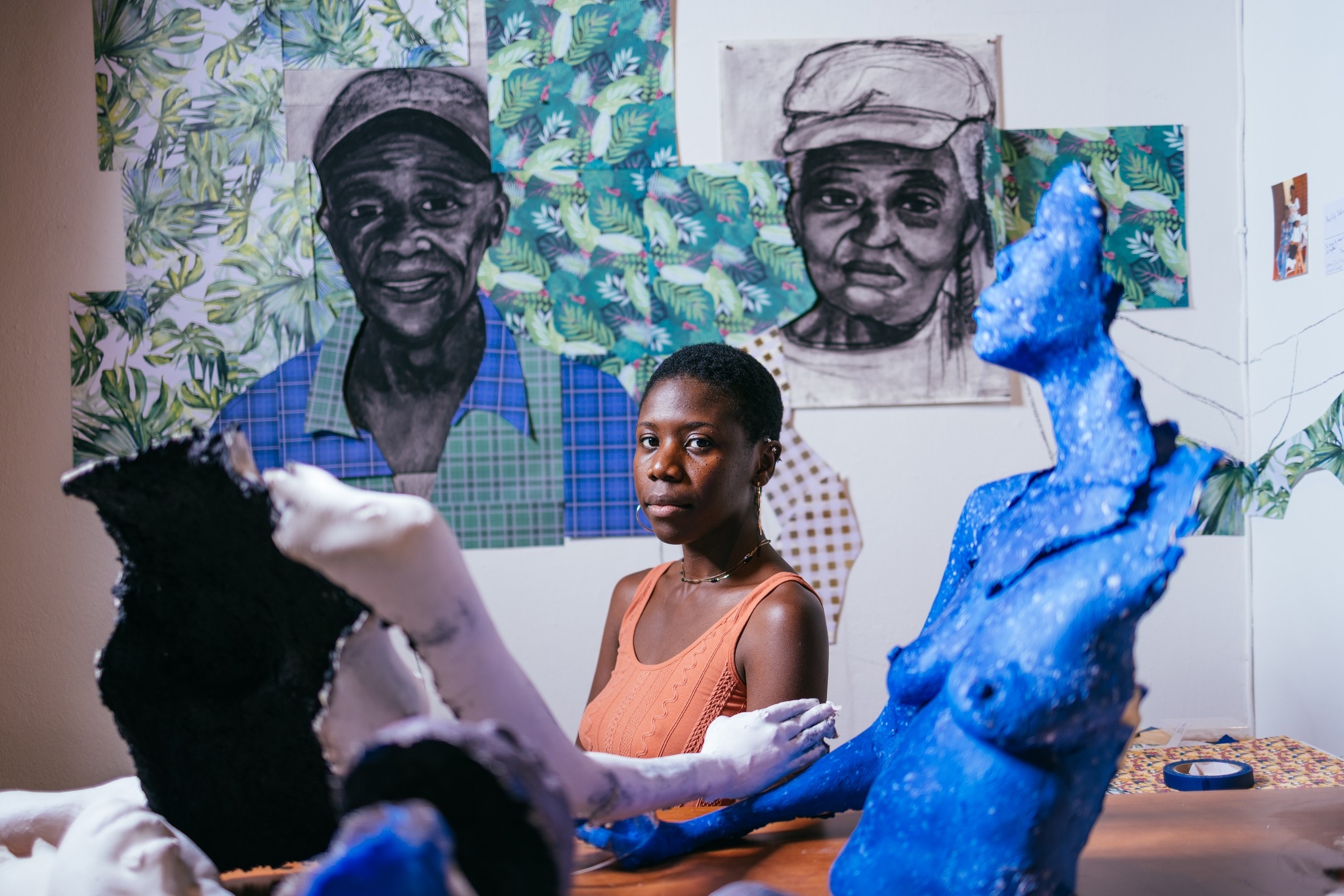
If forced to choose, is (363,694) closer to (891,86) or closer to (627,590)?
(627,590)

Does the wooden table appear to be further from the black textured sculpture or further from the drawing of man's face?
the drawing of man's face

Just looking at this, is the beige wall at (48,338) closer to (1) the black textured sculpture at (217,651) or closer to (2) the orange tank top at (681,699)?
(2) the orange tank top at (681,699)

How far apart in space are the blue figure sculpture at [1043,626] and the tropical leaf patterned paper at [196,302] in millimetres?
2103

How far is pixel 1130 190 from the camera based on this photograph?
253cm

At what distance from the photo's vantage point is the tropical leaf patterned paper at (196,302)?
7.96 ft

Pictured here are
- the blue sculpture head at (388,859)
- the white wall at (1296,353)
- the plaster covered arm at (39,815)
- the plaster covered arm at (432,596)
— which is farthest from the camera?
the white wall at (1296,353)

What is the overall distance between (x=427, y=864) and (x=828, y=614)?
2166 millimetres

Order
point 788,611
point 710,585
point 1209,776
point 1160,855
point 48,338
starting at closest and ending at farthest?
point 1160,855
point 788,611
point 710,585
point 1209,776
point 48,338

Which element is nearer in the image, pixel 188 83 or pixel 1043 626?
pixel 1043 626

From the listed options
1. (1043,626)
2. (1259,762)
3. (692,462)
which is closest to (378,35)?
(692,462)

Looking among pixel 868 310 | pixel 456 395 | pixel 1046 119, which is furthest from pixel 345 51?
pixel 1046 119

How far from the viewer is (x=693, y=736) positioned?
1140 millimetres

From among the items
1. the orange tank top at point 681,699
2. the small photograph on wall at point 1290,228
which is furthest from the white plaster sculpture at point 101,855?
the small photograph on wall at point 1290,228

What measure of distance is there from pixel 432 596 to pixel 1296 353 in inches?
Answer: 93.9
